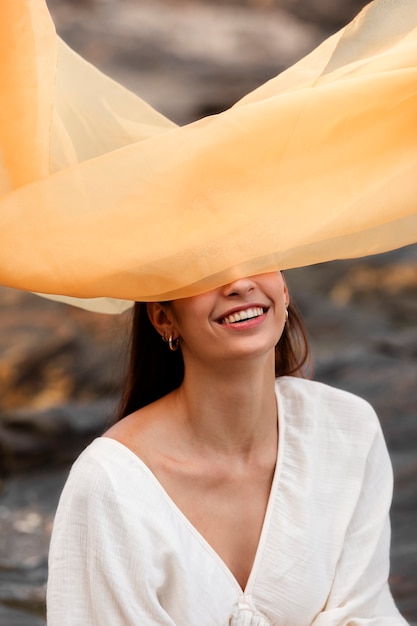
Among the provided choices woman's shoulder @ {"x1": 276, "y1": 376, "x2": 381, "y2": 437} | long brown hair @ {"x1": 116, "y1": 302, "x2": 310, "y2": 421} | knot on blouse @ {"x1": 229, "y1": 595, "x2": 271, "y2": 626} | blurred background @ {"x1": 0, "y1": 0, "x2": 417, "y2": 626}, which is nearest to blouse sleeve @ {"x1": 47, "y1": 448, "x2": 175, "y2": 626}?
knot on blouse @ {"x1": 229, "y1": 595, "x2": 271, "y2": 626}

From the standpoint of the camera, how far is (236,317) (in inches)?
67.6

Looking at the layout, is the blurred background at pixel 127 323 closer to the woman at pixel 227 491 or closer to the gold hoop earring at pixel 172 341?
the woman at pixel 227 491

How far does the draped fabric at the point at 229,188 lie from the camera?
1.63 m

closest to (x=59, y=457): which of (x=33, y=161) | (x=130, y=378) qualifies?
(x=130, y=378)

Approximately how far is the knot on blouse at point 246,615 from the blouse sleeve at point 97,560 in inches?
7.0

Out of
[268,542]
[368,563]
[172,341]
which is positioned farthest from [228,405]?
[368,563]

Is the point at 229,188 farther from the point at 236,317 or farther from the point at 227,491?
the point at 227,491

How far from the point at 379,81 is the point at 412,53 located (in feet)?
0.20

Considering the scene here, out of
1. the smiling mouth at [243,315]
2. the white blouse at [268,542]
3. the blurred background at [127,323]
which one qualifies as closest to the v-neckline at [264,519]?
the white blouse at [268,542]

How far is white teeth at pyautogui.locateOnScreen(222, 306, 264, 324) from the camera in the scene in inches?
67.6

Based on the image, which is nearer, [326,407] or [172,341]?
[172,341]

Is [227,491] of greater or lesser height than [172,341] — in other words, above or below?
below

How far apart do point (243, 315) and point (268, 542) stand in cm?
45

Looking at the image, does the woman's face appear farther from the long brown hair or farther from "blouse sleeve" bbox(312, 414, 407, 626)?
"blouse sleeve" bbox(312, 414, 407, 626)
